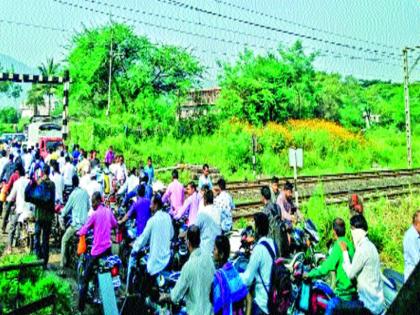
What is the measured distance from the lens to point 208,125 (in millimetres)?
34281

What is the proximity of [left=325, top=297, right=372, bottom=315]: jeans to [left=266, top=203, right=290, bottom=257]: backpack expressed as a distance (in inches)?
105

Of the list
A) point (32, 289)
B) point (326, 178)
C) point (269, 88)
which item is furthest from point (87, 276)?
point (269, 88)

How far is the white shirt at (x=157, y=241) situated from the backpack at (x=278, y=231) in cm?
211

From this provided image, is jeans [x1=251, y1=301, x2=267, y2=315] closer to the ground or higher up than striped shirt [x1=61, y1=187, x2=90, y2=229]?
closer to the ground

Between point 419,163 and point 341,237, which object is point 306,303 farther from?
point 419,163

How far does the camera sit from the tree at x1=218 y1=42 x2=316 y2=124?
3572 cm

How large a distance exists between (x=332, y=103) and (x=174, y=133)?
3332cm

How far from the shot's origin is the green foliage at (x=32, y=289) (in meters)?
5.73

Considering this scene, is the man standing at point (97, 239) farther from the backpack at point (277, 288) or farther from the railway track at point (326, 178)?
the railway track at point (326, 178)

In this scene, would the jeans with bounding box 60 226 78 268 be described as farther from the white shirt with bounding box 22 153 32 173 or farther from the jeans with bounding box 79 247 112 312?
the white shirt with bounding box 22 153 32 173

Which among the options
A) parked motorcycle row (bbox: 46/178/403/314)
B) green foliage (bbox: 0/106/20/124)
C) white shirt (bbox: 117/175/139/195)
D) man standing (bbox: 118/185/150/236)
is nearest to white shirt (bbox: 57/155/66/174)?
white shirt (bbox: 117/175/139/195)

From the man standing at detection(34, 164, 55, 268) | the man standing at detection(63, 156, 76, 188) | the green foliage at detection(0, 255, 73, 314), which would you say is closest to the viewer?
the green foliage at detection(0, 255, 73, 314)

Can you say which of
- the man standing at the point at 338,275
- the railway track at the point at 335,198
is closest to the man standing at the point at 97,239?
the man standing at the point at 338,275

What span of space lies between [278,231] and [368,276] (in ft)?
10.1
